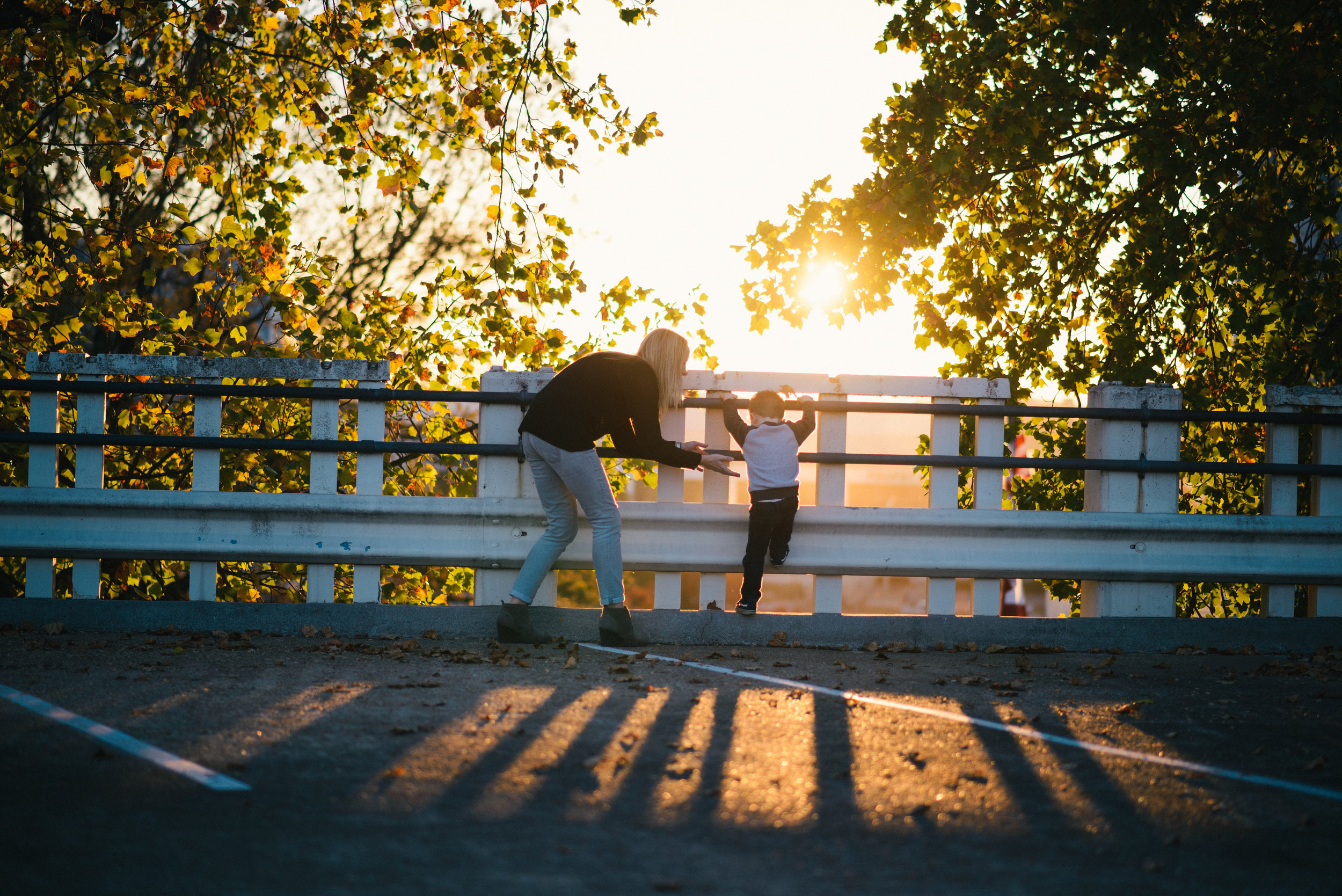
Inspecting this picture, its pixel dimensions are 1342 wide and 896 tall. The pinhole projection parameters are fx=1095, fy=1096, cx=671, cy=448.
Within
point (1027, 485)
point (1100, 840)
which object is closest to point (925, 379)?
point (1100, 840)

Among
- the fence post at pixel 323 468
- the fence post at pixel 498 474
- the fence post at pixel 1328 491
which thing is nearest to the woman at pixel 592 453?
the fence post at pixel 498 474

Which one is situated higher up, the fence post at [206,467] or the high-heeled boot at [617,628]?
the fence post at [206,467]

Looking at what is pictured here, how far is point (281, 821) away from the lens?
2824 millimetres

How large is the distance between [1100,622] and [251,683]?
4600 millimetres

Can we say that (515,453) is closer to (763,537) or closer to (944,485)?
(763,537)

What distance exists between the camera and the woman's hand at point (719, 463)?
6.35 m

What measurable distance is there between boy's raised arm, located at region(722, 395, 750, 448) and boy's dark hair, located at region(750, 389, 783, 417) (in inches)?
4.1

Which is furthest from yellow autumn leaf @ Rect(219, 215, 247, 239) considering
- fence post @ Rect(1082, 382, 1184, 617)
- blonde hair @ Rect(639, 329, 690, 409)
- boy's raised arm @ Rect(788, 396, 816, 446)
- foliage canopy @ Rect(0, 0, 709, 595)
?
fence post @ Rect(1082, 382, 1184, 617)

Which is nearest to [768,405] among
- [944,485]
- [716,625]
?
[944,485]

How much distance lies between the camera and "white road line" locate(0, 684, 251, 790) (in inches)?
125

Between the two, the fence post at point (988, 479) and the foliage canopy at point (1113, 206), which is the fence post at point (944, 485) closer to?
the fence post at point (988, 479)

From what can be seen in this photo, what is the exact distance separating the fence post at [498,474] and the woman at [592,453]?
7.3 inches

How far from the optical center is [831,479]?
653cm

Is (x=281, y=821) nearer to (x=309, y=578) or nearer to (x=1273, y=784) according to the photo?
(x=1273, y=784)
